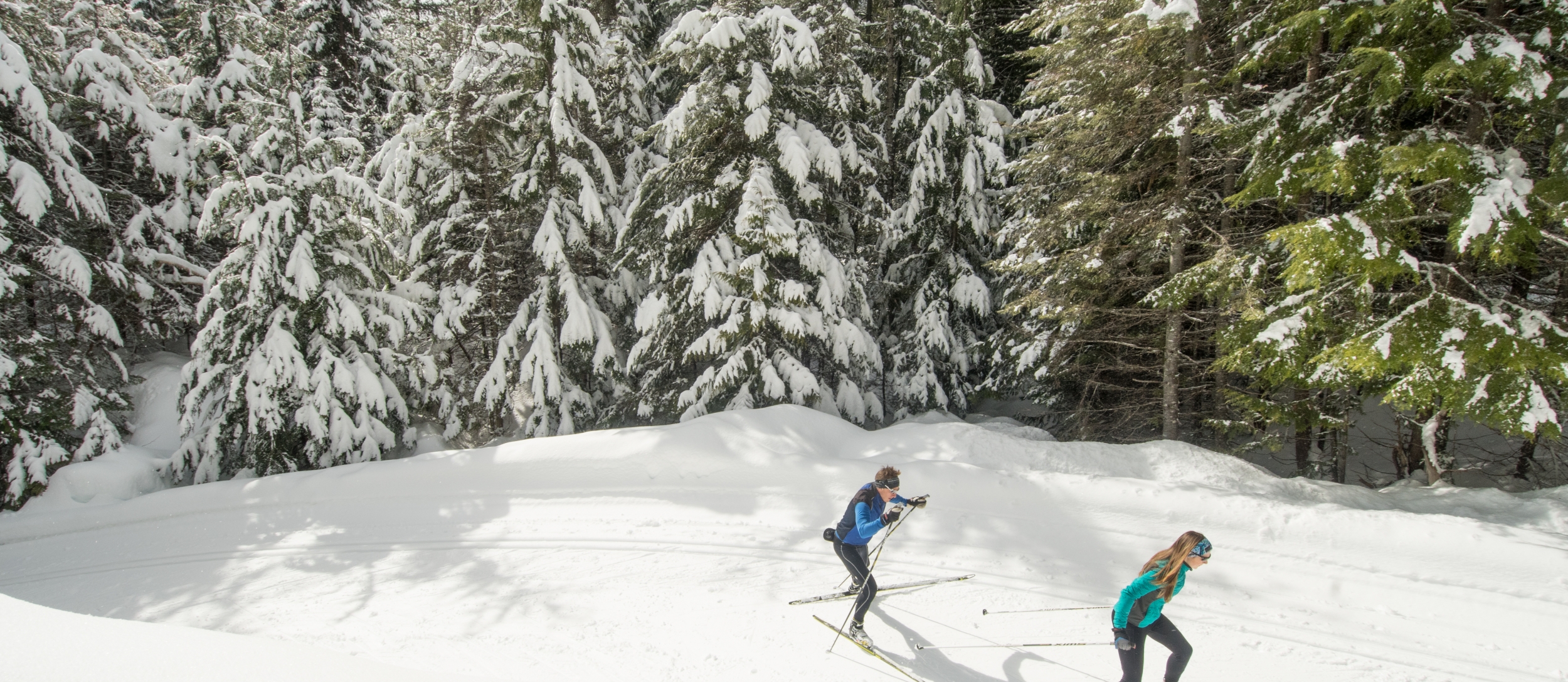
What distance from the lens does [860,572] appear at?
6.32 metres

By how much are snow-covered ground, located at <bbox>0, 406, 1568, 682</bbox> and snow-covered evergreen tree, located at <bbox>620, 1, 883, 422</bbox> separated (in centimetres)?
140

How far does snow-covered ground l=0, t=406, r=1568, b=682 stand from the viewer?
5.86 meters

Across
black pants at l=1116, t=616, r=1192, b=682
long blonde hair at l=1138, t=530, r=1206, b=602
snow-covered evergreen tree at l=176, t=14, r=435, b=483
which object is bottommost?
black pants at l=1116, t=616, r=1192, b=682

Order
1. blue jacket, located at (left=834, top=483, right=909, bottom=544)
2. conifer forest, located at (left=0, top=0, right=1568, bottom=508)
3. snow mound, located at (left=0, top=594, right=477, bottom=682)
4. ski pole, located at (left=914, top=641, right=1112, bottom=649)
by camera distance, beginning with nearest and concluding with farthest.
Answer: snow mound, located at (left=0, top=594, right=477, bottom=682), ski pole, located at (left=914, top=641, right=1112, bottom=649), blue jacket, located at (left=834, top=483, right=909, bottom=544), conifer forest, located at (left=0, top=0, right=1568, bottom=508)

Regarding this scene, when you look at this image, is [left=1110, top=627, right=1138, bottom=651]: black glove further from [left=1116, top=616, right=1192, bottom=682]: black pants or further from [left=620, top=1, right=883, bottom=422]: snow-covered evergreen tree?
[left=620, top=1, right=883, bottom=422]: snow-covered evergreen tree

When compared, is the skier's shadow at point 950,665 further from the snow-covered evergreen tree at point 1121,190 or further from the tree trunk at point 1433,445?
the tree trunk at point 1433,445

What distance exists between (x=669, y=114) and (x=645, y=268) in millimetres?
2782

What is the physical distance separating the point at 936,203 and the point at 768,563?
890cm

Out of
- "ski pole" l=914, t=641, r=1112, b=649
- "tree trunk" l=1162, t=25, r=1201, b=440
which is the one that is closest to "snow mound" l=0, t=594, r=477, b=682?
"ski pole" l=914, t=641, r=1112, b=649

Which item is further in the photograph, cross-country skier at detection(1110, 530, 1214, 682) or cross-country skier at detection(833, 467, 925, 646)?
cross-country skier at detection(833, 467, 925, 646)

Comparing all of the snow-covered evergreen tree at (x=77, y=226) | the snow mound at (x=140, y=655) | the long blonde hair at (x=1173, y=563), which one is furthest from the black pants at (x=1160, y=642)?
the snow-covered evergreen tree at (x=77, y=226)

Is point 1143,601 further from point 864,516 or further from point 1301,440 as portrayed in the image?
point 1301,440

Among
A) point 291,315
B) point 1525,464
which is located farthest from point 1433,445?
point 291,315

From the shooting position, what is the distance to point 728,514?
871 centimetres
